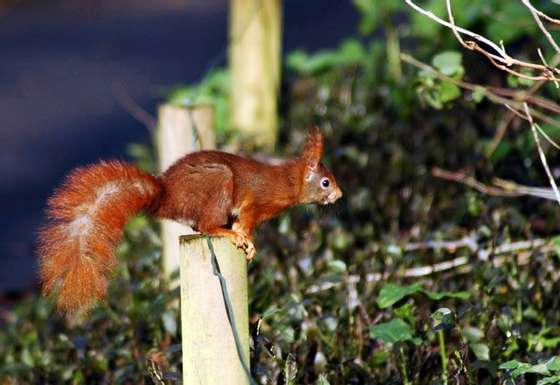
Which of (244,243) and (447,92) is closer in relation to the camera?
(244,243)

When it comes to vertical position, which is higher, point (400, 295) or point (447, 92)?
point (447, 92)

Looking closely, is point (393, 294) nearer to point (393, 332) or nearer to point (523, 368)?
point (393, 332)

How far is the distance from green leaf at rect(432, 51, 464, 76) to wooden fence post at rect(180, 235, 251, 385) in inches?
45.5

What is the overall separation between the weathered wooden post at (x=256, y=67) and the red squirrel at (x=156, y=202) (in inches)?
98.7

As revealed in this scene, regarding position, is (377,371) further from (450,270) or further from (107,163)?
(107,163)

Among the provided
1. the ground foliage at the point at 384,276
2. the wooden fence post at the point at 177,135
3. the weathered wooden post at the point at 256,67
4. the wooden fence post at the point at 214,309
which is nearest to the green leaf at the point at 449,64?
the ground foliage at the point at 384,276

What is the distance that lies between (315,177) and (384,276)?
3.17 feet

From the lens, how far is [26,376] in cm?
357

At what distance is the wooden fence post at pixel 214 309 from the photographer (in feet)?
7.84

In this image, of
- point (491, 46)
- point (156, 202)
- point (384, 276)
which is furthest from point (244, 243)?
point (384, 276)

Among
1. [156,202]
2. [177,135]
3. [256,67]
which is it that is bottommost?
[156,202]

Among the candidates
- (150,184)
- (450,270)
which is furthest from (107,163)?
(450,270)

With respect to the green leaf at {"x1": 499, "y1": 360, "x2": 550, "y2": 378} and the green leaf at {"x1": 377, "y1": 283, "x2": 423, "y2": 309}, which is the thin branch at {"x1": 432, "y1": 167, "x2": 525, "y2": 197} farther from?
the green leaf at {"x1": 499, "y1": 360, "x2": 550, "y2": 378}

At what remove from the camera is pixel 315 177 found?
2889mm
